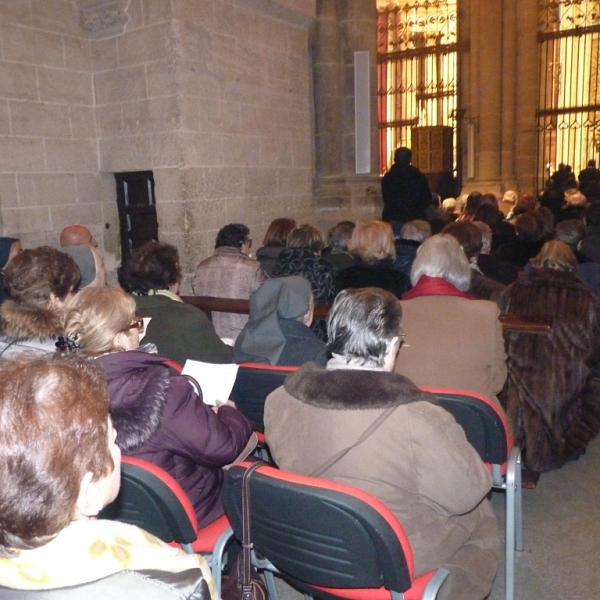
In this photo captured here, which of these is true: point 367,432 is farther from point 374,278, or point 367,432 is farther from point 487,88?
point 487,88

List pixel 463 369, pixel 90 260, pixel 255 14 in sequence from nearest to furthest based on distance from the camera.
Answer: pixel 463 369 → pixel 90 260 → pixel 255 14

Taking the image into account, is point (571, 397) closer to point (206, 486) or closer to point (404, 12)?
point (206, 486)

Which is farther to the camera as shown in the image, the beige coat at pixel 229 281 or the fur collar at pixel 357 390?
the beige coat at pixel 229 281

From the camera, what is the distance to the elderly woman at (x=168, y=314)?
295cm

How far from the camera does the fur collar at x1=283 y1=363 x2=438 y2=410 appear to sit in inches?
66.7

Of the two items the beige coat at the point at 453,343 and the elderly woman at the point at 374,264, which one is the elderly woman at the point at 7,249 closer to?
the elderly woman at the point at 374,264

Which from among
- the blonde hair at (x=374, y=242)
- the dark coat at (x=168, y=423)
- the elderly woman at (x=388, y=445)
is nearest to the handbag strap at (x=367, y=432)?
the elderly woman at (x=388, y=445)

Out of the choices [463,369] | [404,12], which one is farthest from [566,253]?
[404,12]

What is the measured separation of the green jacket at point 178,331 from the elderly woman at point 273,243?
208 cm

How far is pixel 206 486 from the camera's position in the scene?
220 cm

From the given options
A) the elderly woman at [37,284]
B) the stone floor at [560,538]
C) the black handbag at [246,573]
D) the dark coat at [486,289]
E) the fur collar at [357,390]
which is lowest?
the stone floor at [560,538]

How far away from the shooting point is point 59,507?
943 mm

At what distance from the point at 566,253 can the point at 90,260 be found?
9.39 feet

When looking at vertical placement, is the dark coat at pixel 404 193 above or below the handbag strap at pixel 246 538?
above
